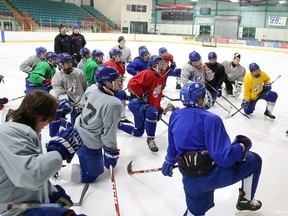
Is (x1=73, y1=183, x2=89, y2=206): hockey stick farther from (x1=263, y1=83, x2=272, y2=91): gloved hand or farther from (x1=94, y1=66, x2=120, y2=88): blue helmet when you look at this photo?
(x1=263, y1=83, x2=272, y2=91): gloved hand

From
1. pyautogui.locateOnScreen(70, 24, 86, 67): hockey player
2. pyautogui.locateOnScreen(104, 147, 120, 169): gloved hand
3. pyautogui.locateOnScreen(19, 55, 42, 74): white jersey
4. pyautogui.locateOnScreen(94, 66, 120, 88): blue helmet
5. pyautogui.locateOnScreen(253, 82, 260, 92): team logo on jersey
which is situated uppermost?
pyautogui.locateOnScreen(70, 24, 86, 67): hockey player

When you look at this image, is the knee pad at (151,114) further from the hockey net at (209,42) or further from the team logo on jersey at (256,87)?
the hockey net at (209,42)

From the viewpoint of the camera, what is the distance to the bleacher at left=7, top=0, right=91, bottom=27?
20.6 metres

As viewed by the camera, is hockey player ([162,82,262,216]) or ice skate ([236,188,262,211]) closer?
hockey player ([162,82,262,216])

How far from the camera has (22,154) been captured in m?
1.18

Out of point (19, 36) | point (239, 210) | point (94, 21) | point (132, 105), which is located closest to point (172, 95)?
point (132, 105)

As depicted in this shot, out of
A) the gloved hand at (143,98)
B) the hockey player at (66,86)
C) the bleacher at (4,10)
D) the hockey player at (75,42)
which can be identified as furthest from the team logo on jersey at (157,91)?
the bleacher at (4,10)

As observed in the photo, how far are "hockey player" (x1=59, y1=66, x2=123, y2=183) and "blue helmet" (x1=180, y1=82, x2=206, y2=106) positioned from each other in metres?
0.76

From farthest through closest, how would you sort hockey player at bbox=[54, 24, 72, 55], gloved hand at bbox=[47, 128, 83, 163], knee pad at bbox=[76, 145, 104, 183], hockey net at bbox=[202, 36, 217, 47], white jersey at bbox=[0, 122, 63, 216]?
hockey net at bbox=[202, 36, 217, 47], hockey player at bbox=[54, 24, 72, 55], knee pad at bbox=[76, 145, 104, 183], gloved hand at bbox=[47, 128, 83, 163], white jersey at bbox=[0, 122, 63, 216]

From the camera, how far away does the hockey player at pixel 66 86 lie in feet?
11.8

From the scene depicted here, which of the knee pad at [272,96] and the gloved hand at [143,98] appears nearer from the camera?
the gloved hand at [143,98]

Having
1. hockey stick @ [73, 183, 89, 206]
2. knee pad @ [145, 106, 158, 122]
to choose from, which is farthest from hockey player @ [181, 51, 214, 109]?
hockey stick @ [73, 183, 89, 206]

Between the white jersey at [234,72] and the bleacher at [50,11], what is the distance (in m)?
16.0

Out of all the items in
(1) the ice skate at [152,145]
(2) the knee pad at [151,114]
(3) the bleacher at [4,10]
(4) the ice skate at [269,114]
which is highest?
(3) the bleacher at [4,10]
